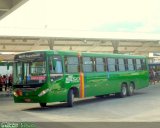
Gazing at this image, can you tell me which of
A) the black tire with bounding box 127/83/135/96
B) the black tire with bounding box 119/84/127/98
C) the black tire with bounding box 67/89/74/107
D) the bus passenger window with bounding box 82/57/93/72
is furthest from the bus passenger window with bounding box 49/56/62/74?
→ the black tire with bounding box 127/83/135/96

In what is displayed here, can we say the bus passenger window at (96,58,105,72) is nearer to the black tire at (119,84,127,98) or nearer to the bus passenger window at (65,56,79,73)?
the bus passenger window at (65,56,79,73)

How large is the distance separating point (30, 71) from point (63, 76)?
1.51m

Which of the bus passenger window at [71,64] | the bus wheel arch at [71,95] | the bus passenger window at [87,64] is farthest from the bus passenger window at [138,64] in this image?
the bus wheel arch at [71,95]

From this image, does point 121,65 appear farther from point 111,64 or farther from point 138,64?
point 138,64

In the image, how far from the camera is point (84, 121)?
12.6 m

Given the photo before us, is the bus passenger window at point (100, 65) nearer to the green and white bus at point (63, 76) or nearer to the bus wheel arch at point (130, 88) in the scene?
the green and white bus at point (63, 76)

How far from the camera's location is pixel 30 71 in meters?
16.9

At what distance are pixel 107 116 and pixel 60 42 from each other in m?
29.7

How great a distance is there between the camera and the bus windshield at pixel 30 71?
16688mm

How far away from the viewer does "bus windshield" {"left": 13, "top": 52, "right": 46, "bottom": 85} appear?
16688 millimetres

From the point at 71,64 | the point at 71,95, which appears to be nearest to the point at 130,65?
the point at 71,64

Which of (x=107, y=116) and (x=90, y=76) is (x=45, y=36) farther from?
(x=107, y=116)

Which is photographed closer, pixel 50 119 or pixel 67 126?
pixel 67 126

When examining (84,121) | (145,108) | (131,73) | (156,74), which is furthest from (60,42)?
(84,121)
